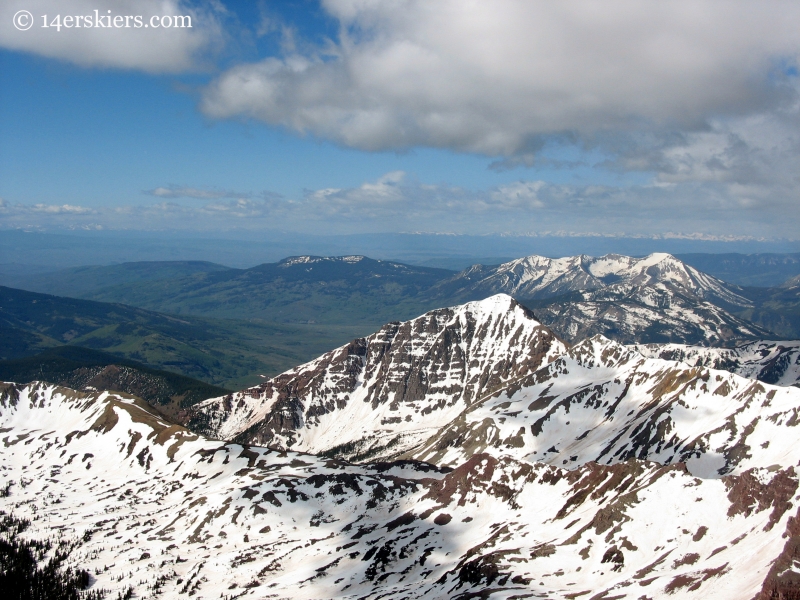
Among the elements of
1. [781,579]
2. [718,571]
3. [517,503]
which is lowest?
[517,503]

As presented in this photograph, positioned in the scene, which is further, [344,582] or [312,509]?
[312,509]

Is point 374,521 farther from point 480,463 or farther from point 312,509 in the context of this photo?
point 480,463

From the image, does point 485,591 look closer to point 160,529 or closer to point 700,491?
point 700,491

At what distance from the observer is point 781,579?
6431 centimetres

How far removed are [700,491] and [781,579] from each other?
44.0m

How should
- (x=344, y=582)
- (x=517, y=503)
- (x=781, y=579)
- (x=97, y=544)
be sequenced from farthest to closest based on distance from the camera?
(x=97, y=544) → (x=517, y=503) → (x=344, y=582) → (x=781, y=579)

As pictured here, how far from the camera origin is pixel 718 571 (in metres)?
79.6

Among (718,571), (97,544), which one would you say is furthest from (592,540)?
(97,544)

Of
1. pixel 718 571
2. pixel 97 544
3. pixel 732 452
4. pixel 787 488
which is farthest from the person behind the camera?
pixel 97 544

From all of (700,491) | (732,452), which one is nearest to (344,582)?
(700,491)

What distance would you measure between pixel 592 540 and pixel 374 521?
8126cm

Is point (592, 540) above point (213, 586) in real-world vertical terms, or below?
above

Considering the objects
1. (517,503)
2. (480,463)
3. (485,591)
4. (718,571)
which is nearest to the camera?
(718,571)

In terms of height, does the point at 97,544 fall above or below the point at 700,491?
below
